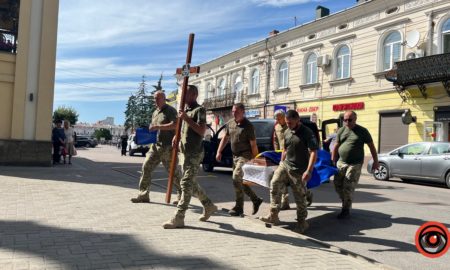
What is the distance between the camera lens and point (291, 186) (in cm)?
623

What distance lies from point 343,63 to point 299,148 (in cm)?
2048

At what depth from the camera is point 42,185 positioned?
369 inches

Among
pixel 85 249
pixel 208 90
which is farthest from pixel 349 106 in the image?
pixel 85 249

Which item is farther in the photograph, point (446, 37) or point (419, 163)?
point (446, 37)

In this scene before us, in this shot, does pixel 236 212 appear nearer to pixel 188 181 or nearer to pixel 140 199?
pixel 188 181

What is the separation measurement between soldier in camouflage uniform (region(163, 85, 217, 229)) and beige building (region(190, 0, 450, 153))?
1587 centimetres

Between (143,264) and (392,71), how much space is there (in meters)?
19.9

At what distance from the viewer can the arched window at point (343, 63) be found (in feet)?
82.1

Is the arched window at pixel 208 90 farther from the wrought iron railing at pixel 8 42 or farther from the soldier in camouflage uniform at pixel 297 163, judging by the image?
the soldier in camouflage uniform at pixel 297 163

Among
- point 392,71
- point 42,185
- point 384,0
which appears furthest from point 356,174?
point 384,0

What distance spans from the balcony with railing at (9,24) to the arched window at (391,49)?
56.0ft

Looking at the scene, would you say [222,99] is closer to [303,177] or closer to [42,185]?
[42,185]

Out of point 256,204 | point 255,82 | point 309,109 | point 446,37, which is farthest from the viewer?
point 255,82

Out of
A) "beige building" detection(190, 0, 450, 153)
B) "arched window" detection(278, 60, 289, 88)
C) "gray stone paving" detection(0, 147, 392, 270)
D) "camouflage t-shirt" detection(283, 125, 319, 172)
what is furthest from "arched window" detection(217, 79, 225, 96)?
"camouflage t-shirt" detection(283, 125, 319, 172)
